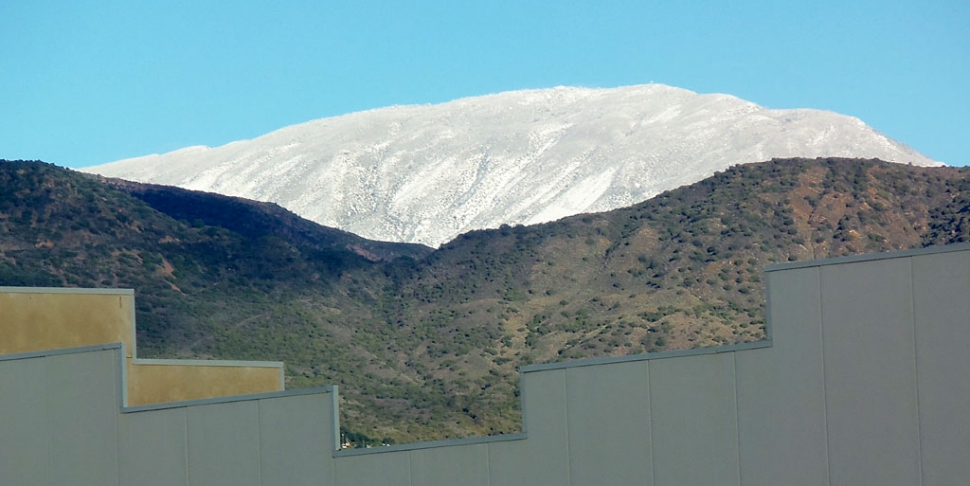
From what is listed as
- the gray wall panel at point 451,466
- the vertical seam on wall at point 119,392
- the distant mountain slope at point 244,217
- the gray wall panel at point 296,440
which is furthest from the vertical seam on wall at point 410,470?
the distant mountain slope at point 244,217

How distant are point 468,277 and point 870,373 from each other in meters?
75.3

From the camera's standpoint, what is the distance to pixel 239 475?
20000 mm

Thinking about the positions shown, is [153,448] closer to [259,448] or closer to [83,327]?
[259,448]

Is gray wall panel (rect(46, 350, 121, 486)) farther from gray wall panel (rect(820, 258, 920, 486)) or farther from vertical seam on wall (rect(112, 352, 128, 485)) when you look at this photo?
gray wall panel (rect(820, 258, 920, 486))

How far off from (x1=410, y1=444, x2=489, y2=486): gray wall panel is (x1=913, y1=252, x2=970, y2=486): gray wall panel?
631cm

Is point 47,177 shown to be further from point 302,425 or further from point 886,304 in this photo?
point 886,304

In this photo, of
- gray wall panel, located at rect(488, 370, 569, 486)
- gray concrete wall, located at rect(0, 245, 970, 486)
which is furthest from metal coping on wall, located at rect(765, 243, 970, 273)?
gray wall panel, located at rect(488, 370, 569, 486)

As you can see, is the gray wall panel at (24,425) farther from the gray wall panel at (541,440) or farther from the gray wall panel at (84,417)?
the gray wall panel at (541,440)

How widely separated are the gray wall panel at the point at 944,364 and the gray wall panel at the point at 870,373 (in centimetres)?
14

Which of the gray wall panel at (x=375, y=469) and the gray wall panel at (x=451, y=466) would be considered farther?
the gray wall panel at (x=375, y=469)

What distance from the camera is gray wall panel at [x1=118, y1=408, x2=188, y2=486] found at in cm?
2030

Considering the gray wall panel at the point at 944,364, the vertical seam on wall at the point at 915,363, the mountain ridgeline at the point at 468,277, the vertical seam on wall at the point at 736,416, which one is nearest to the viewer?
the gray wall panel at the point at 944,364

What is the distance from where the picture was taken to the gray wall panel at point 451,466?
19094 millimetres

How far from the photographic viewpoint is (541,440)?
18.9 metres
